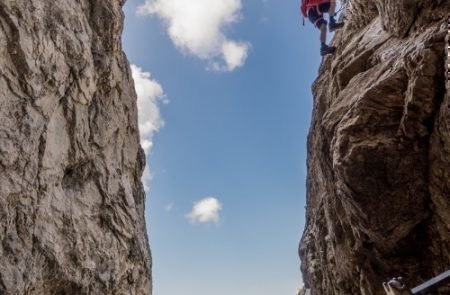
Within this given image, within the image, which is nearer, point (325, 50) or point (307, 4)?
point (307, 4)

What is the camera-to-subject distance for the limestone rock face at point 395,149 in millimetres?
9180

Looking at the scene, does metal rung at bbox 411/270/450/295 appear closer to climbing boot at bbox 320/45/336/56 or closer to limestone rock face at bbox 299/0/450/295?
limestone rock face at bbox 299/0/450/295

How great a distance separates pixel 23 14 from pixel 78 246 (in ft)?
20.7

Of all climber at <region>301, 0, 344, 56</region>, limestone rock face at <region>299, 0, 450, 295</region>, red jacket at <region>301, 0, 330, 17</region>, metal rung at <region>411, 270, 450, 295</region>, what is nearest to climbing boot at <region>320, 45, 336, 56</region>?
climber at <region>301, 0, 344, 56</region>

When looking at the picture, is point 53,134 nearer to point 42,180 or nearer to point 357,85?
point 42,180

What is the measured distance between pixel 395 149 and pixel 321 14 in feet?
22.2

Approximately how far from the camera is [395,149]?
10008 millimetres

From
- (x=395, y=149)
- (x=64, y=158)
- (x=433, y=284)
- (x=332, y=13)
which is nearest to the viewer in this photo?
(x=433, y=284)

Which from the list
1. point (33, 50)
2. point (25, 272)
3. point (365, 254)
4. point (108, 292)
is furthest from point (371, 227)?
point (33, 50)

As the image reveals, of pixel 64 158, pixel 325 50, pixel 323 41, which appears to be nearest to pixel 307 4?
pixel 323 41

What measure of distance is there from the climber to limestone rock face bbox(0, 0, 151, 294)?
773cm

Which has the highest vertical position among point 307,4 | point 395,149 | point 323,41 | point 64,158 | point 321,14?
point 307,4

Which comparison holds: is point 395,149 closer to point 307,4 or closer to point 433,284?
point 433,284

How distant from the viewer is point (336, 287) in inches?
561
